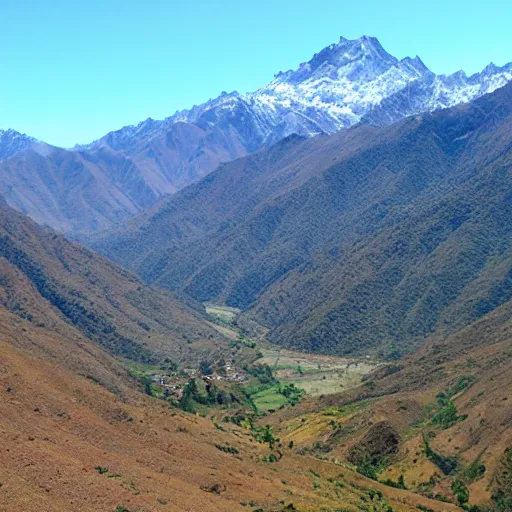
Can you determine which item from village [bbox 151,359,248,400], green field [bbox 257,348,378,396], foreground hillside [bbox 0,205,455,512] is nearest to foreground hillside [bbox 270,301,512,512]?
foreground hillside [bbox 0,205,455,512]

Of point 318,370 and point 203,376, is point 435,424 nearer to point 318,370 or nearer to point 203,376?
point 203,376

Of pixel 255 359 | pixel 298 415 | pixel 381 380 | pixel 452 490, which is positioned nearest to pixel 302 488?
pixel 452 490

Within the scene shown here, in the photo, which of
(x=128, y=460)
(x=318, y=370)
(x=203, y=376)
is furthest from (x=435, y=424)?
(x=318, y=370)

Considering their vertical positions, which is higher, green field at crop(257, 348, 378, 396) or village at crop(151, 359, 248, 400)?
village at crop(151, 359, 248, 400)

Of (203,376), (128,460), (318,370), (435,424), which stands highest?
(128,460)

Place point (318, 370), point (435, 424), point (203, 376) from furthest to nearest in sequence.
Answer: point (318, 370) < point (203, 376) < point (435, 424)

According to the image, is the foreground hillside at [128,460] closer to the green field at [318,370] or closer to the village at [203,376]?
the village at [203,376]

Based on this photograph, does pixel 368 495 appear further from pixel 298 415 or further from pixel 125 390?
pixel 298 415

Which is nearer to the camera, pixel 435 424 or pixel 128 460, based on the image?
pixel 128 460

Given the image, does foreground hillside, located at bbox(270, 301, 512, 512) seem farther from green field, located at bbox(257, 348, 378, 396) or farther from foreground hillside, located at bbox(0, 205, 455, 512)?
green field, located at bbox(257, 348, 378, 396)

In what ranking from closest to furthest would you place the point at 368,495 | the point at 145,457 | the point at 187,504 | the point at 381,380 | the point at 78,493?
1. the point at 78,493
2. the point at 187,504
3. the point at 145,457
4. the point at 368,495
5. the point at 381,380

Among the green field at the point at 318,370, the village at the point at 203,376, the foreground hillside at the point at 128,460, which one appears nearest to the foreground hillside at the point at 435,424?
the foreground hillside at the point at 128,460
